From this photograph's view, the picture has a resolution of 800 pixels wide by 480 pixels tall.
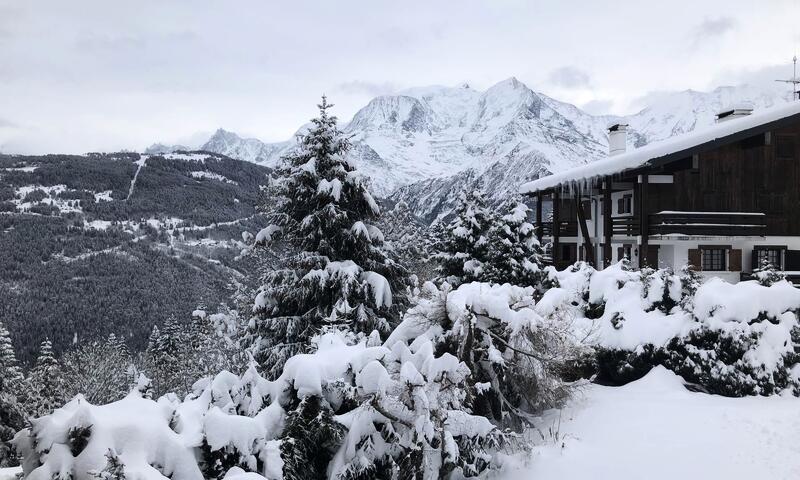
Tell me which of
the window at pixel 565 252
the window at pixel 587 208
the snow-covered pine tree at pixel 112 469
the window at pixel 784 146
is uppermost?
the window at pixel 784 146

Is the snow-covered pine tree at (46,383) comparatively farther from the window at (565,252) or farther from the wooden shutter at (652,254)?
the wooden shutter at (652,254)

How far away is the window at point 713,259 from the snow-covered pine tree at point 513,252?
7.08 metres

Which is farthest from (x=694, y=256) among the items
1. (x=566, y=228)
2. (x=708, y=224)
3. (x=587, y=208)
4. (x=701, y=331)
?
(x=701, y=331)

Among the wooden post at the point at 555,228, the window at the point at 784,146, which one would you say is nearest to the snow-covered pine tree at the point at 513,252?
the wooden post at the point at 555,228

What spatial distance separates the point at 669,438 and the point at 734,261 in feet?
61.3

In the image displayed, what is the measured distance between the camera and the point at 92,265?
181875 mm

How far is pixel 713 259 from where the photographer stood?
2367cm

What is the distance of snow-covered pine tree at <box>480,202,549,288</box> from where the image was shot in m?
26.5

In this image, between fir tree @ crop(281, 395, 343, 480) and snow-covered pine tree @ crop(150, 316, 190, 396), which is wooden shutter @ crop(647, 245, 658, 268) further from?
snow-covered pine tree @ crop(150, 316, 190, 396)

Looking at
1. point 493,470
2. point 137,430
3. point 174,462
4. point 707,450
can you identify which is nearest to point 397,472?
point 493,470

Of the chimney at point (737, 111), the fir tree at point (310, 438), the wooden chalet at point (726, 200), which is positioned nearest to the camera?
the fir tree at point (310, 438)

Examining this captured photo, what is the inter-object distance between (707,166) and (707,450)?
62.2 feet

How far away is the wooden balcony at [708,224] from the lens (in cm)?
2194

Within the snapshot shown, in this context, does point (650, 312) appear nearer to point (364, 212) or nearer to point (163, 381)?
point (364, 212)
